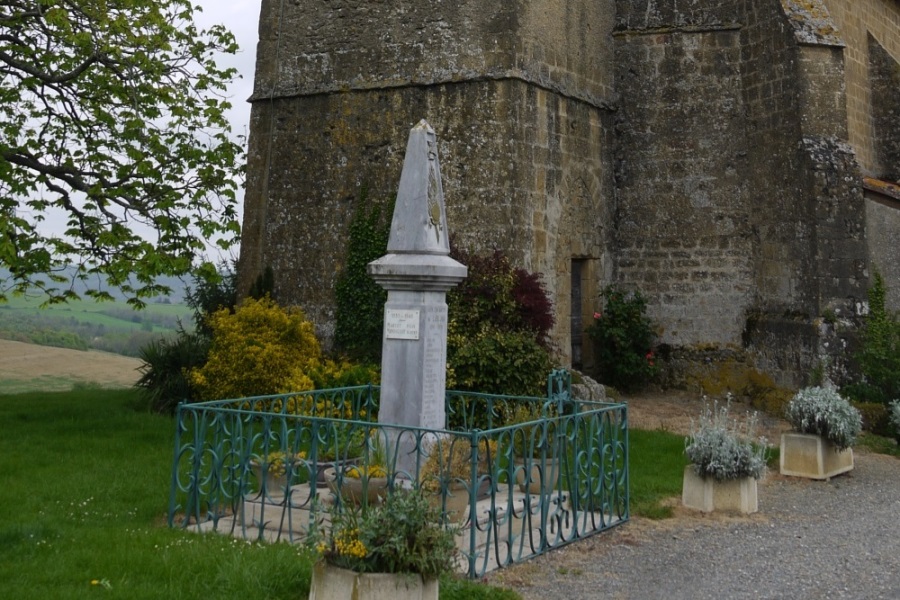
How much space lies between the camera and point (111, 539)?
6344mm

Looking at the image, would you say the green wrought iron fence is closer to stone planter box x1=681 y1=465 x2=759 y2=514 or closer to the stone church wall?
stone planter box x1=681 y1=465 x2=759 y2=514

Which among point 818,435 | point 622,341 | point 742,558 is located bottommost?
point 742,558

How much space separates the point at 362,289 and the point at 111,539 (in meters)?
8.24

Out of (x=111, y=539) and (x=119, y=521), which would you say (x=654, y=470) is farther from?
(x=111, y=539)

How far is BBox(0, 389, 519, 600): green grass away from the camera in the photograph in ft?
17.1

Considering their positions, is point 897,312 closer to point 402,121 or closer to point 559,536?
point 402,121

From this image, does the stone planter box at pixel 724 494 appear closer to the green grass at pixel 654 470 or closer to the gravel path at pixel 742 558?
the gravel path at pixel 742 558

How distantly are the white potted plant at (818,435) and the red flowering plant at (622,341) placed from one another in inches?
194

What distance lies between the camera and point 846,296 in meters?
13.3

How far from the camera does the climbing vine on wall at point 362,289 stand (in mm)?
14102

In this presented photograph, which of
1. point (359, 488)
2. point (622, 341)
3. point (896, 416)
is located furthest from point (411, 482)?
point (622, 341)

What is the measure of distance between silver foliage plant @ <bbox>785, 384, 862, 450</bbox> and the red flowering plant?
16.3 ft

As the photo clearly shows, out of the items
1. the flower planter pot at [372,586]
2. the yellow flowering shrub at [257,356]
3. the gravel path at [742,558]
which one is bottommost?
the gravel path at [742,558]

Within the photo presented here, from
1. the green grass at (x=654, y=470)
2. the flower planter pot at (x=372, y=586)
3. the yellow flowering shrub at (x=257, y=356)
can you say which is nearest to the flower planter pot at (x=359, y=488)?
the flower planter pot at (x=372, y=586)
